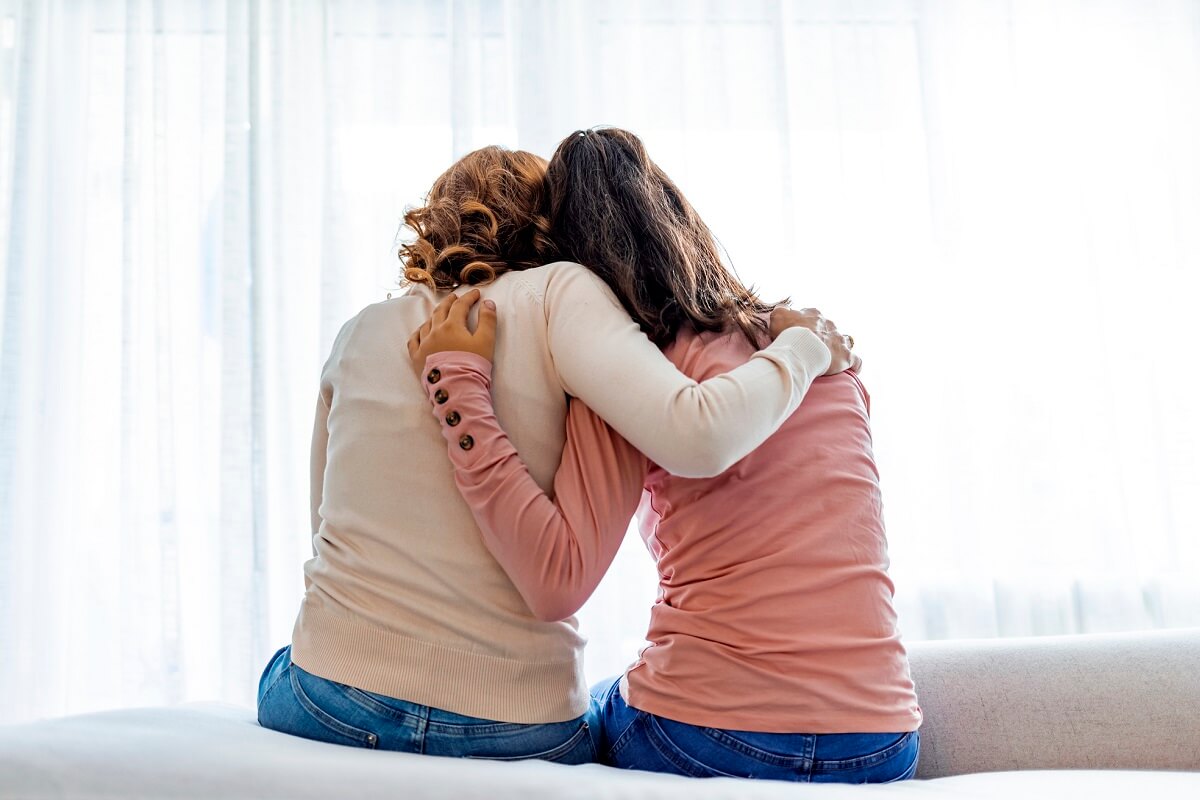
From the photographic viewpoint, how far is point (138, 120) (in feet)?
7.59

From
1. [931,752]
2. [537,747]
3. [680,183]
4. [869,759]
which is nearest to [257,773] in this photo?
[537,747]

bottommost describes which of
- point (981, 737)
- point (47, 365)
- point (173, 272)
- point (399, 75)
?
point (981, 737)

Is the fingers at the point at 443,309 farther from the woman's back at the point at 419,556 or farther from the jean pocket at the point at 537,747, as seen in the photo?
the jean pocket at the point at 537,747

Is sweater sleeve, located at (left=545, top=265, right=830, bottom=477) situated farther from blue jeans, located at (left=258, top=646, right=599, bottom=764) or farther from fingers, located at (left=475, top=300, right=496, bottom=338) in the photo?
blue jeans, located at (left=258, top=646, right=599, bottom=764)

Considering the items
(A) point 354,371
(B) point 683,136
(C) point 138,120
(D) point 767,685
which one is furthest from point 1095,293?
(C) point 138,120

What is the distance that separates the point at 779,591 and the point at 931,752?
0.48 meters

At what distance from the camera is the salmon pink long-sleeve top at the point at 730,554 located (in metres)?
0.89

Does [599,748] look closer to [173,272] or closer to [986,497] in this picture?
[986,497]

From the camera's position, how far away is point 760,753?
2.94 ft

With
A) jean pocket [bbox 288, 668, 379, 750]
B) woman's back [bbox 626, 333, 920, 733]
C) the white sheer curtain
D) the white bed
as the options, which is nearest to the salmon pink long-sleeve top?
woman's back [bbox 626, 333, 920, 733]

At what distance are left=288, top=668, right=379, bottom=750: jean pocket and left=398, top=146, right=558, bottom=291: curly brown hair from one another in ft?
1.55

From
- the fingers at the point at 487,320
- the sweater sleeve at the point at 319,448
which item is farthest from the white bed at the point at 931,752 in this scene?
the fingers at the point at 487,320

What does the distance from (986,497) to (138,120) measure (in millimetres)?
2431

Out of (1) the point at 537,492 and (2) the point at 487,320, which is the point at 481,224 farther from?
(1) the point at 537,492
